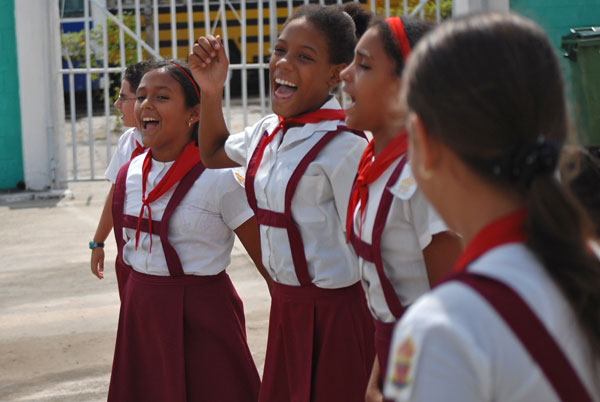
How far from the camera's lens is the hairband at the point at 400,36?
2.18m

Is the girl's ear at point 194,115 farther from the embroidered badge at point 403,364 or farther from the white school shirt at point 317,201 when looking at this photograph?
the embroidered badge at point 403,364

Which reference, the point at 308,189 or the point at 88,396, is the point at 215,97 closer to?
the point at 308,189

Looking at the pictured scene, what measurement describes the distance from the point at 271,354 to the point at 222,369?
0.45 metres

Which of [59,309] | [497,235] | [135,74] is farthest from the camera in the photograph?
[59,309]

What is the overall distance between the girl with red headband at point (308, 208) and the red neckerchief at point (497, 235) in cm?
137

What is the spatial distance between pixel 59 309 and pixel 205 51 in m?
3.05

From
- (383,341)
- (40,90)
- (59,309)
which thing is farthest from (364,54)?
(40,90)

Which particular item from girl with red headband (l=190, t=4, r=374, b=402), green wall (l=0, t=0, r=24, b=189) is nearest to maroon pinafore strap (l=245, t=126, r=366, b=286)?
girl with red headband (l=190, t=4, r=374, b=402)

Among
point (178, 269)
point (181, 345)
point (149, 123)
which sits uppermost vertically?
point (149, 123)

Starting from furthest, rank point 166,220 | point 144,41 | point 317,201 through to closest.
Answer: point 144,41 < point 166,220 < point 317,201

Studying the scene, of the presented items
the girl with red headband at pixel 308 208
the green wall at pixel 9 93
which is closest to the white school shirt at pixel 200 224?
the girl with red headband at pixel 308 208

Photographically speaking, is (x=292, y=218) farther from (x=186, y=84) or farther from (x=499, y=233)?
(x=499, y=233)

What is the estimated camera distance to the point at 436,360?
106 cm

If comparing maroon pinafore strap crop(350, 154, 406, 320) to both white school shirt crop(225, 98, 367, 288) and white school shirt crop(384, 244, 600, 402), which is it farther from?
white school shirt crop(384, 244, 600, 402)
